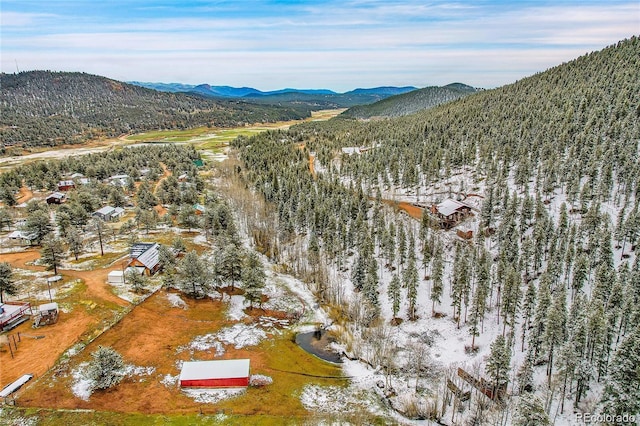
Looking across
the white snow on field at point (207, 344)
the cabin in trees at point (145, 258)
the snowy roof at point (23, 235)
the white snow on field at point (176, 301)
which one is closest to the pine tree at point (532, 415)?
the white snow on field at point (207, 344)

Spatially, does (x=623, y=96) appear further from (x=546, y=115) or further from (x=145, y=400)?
(x=145, y=400)

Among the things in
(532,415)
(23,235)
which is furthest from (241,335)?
(23,235)

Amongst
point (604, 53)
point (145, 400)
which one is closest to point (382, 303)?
point (145, 400)

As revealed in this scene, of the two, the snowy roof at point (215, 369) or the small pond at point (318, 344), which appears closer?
the snowy roof at point (215, 369)

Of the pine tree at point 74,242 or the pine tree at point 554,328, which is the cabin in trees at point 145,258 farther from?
the pine tree at point 554,328

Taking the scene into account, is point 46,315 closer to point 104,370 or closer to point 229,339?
point 104,370

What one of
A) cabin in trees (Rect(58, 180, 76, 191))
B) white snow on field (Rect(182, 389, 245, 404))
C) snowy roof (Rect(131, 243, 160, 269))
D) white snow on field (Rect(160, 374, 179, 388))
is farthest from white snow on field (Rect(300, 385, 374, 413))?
cabin in trees (Rect(58, 180, 76, 191))
